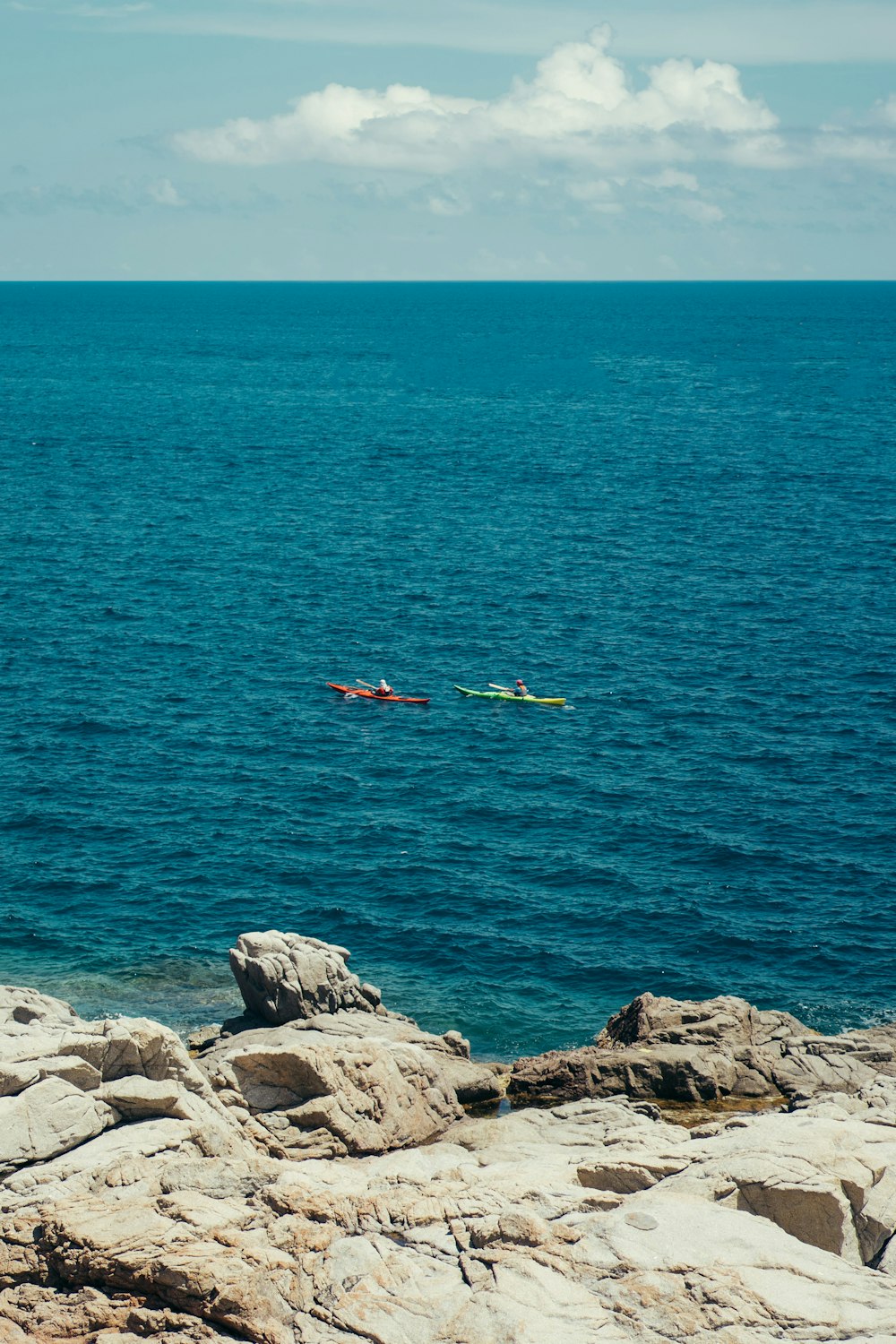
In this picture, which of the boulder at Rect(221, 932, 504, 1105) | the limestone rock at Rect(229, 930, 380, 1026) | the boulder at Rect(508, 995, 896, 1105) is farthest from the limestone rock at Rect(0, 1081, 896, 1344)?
the boulder at Rect(508, 995, 896, 1105)

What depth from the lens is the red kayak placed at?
8244 cm

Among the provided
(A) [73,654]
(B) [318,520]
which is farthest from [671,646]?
(B) [318,520]

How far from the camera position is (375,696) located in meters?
82.9

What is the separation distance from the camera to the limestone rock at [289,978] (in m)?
45.0

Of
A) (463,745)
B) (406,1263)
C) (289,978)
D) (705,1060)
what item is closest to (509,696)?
(463,745)

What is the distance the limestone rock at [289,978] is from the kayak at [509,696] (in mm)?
36991

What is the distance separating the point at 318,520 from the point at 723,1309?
109868 mm

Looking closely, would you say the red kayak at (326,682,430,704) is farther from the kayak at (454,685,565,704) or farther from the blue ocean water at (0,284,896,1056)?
the kayak at (454,685,565,704)

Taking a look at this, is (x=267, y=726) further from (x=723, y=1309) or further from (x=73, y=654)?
(x=723, y=1309)

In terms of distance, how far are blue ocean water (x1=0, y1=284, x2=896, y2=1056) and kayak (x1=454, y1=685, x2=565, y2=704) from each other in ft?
1.69

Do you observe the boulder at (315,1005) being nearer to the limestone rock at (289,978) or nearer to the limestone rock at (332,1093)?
the limestone rock at (289,978)

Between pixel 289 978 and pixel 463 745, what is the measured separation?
107 feet

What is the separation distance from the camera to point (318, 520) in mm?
129500

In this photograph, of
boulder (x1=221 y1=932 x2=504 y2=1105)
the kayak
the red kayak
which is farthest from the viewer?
the red kayak
